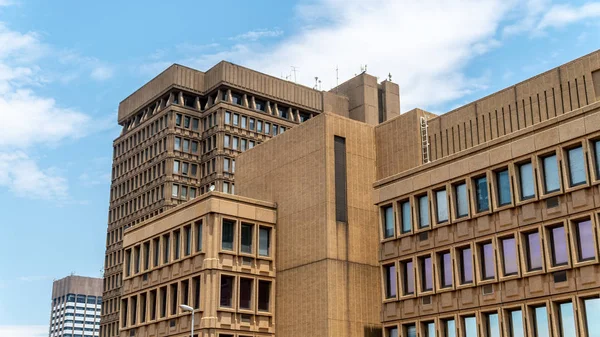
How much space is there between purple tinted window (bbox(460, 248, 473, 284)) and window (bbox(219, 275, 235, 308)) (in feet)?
54.1

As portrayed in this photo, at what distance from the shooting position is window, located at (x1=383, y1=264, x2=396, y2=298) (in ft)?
165

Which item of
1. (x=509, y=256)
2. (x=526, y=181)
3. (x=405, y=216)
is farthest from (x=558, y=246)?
(x=405, y=216)

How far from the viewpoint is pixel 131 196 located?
12562 centimetres

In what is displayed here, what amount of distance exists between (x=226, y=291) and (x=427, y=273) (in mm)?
14315

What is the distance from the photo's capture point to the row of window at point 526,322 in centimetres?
3800

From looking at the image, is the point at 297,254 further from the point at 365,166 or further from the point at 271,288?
the point at 365,166

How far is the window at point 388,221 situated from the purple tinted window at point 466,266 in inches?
249

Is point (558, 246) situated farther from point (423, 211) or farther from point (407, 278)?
point (407, 278)

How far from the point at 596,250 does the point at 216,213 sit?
2614cm

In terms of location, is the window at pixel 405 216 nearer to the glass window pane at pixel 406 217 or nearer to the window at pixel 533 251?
the glass window pane at pixel 406 217

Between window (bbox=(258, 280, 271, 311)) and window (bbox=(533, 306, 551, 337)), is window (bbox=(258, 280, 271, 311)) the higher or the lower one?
the higher one

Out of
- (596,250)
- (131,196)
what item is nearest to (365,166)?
(596,250)

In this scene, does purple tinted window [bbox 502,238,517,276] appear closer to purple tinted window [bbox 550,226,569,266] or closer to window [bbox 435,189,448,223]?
purple tinted window [bbox 550,226,569,266]

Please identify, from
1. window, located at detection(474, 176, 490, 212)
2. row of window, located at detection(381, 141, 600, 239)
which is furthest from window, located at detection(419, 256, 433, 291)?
window, located at detection(474, 176, 490, 212)
